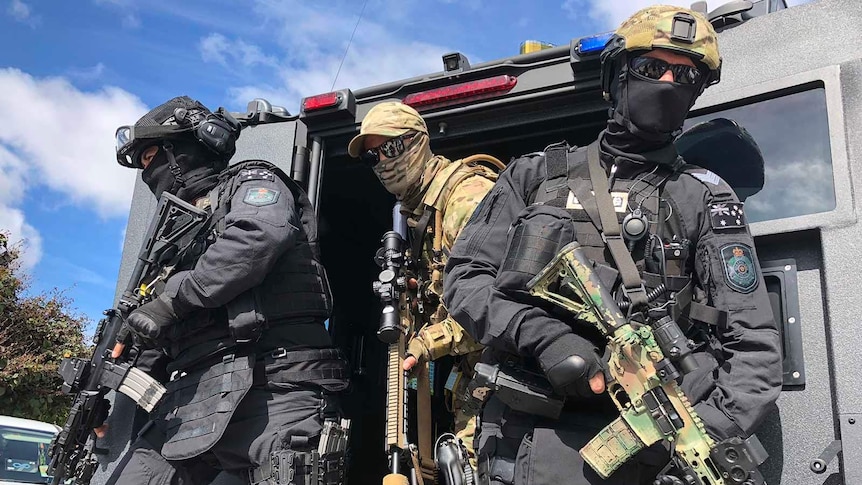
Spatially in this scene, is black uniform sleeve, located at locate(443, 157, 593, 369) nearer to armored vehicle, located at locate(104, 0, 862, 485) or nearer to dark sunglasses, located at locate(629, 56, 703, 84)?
dark sunglasses, located at locate(629, 56, 703, 84)

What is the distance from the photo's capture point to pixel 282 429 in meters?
2.99

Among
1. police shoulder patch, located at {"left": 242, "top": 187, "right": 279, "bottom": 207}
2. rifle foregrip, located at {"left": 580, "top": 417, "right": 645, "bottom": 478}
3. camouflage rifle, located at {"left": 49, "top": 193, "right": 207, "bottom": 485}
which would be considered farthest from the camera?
camouflage rifle, located at {"left": 49, "top": 193, "right": 207, "bottom": 485}

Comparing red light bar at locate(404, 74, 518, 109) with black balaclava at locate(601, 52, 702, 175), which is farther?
red light bar at locate(404, 74, 518, 109)

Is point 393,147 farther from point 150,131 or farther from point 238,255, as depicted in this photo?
point 150,131

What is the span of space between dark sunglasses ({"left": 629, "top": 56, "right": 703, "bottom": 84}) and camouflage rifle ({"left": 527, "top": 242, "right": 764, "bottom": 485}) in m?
0.68

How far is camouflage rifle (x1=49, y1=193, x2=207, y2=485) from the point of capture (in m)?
3.27

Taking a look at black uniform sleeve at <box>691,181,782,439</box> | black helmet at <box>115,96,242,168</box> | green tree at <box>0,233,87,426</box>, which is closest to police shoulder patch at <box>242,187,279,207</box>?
black helmet at <box>115,96,242,168</box>

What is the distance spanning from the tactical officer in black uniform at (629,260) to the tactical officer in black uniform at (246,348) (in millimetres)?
1017

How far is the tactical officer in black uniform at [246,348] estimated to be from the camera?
2.96m

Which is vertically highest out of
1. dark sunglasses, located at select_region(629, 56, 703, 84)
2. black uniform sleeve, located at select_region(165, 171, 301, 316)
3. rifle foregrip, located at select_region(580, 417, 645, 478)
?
dark sunglasses, located at select_region(629, 56, 703, 84)

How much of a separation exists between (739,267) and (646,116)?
1.83 ft

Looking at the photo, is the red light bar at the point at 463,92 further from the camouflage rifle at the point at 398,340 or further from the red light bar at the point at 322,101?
the camouflage rifle at the point at 398,340

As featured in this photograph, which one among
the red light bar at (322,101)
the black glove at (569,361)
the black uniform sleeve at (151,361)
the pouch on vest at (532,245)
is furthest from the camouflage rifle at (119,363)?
the black glove at (569,361)

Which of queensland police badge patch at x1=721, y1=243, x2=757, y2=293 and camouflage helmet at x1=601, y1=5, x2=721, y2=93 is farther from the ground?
camouflage helmet at x1=601, y1=5, x2=721, y2=93
